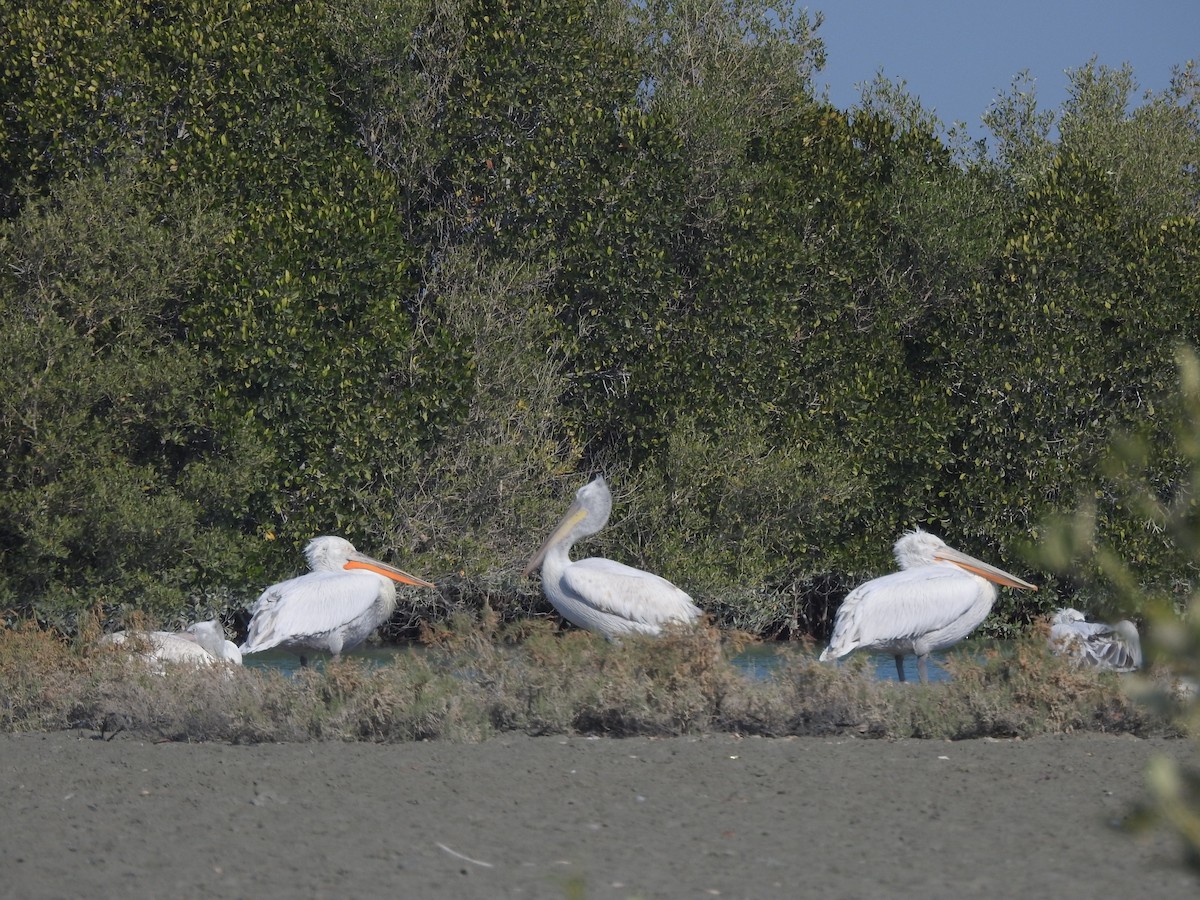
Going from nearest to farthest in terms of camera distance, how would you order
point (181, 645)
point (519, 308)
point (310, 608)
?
1. point (181, 645)
2. point (310, 608)
3. point (519, 308)

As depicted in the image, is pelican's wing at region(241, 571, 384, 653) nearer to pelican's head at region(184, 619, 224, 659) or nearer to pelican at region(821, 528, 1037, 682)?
pelican's head at region(184, 619, 224, 659)

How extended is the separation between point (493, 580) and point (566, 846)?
38.3ft

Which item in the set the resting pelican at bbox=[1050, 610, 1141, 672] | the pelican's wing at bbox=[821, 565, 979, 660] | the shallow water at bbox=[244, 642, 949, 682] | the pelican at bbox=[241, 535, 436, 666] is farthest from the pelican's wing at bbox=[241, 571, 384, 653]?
the resting pelican at bbox=[1050, 610, 1141, 672]

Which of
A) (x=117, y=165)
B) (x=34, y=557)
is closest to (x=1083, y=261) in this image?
(x=117, y=165)

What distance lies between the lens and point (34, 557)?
1502 centimetres

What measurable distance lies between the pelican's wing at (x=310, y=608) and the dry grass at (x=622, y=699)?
2.26 metres

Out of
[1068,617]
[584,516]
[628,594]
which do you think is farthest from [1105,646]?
[584,516]

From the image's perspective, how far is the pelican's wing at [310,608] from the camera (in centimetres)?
1130

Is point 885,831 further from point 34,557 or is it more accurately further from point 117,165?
point 117,165

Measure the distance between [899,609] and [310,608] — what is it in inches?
171

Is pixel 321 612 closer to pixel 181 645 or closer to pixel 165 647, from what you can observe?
pixel 181 645

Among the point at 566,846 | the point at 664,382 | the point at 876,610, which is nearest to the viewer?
the point at 566,846

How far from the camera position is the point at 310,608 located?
37.3 ft

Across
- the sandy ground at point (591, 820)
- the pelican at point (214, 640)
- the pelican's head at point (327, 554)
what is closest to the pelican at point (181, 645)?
the pelican at point (214, 640)
